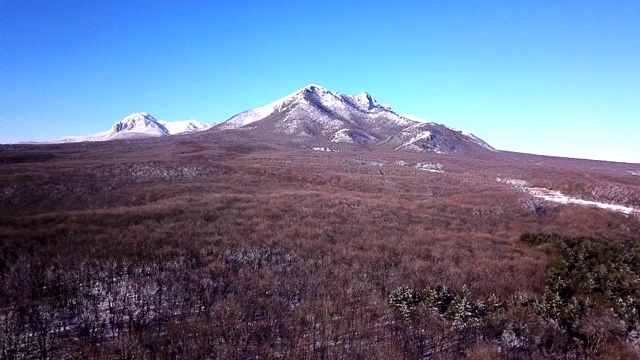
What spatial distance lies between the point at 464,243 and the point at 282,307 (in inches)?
545

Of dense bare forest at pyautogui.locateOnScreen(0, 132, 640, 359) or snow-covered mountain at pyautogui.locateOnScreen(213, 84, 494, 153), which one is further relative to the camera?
snow-covered mountain at pyautogui.locateOnScreen(213, 84, 494, 153)

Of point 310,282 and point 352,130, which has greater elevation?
point 352,130

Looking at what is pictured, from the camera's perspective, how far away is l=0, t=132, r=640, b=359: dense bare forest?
10.5 metres

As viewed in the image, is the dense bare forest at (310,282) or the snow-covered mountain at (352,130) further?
the snow-covered mountain at (352,130)

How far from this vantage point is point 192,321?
11164 mm

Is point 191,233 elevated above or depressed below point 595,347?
above

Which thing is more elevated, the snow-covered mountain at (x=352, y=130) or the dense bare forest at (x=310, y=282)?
the snow-covered mountain at (x=352, y=130)

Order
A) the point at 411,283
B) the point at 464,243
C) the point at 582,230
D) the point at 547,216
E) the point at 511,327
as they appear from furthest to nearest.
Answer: the point at 547,216, the point at 582,230, the point at 464,243, the point at 411,283, the point at 511,327

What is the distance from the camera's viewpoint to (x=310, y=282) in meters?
14.7

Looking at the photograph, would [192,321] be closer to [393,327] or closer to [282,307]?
[282,307]

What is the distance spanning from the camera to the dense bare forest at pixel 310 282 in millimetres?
10531

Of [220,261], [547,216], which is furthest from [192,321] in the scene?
[547,216]

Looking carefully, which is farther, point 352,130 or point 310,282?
point 352,130

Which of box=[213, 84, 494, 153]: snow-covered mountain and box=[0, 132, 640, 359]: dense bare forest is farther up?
box=[213, 84, 494, 153]: snow-covered mountain
